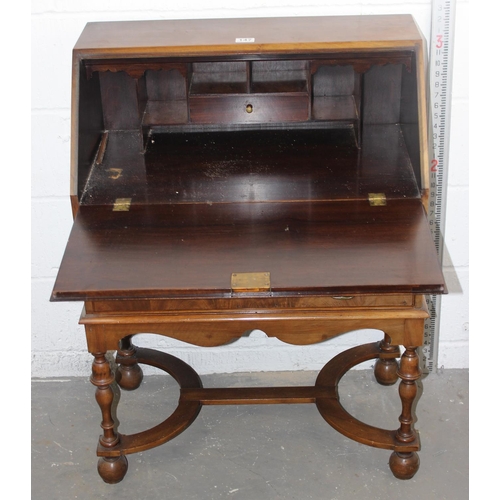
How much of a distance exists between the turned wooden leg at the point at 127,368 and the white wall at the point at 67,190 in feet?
0.47

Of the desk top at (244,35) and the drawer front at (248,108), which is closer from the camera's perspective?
the desk top at (244,35)

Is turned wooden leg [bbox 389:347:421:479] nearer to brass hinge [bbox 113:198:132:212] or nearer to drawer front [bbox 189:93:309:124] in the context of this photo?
drawer front [bbox 189:93:309:124]

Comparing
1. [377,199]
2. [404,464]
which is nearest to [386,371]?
[404,464]

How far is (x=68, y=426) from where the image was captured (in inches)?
125

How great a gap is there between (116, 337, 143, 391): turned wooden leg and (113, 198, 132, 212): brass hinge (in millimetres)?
838

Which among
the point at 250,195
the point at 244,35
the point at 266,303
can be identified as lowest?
the point at 266,303

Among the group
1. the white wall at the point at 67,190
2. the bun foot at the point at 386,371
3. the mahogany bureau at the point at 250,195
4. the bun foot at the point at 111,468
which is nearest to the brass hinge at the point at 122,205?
the mahogany bureau at the point at 250,195

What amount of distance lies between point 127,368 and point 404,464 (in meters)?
1.20

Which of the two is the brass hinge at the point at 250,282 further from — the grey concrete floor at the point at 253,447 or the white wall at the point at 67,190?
the white wall at the point at 67,190

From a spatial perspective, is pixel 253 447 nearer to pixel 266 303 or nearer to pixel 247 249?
pixel 266 303

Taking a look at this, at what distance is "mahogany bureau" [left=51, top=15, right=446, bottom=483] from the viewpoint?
2352mm

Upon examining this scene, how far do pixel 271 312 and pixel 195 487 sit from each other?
2.74 ft

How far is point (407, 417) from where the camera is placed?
8.95 feet

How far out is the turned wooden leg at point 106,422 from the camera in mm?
2598
